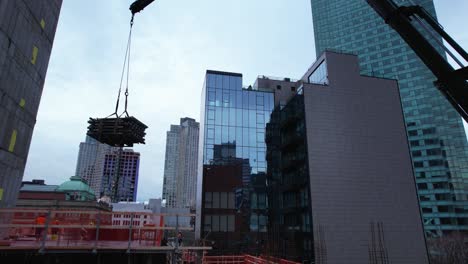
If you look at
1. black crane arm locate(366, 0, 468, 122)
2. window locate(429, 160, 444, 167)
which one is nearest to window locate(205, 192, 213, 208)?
black crane arm locate(366, 0, 468, 122)

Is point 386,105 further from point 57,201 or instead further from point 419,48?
point 57,201

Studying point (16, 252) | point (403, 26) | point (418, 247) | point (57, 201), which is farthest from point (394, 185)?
point (57, 201)

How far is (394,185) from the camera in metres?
37.2

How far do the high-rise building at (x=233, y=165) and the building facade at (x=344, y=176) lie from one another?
8.01 feet

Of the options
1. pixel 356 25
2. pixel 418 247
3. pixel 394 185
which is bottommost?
pixel 418 247

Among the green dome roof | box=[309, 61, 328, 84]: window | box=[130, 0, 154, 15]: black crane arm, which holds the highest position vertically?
box=[309, 61, 328, 84]: window

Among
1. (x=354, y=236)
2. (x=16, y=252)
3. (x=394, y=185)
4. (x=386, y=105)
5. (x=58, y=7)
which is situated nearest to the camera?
(x=16, y=252)

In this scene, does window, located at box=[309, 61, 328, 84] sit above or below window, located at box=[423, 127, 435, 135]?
below

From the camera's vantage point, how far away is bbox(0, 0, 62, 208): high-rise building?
16281 mm

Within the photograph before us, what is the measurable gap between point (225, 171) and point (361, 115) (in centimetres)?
1973

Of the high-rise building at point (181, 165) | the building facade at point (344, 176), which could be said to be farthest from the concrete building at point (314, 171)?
the high-rise building at point (181, 165)

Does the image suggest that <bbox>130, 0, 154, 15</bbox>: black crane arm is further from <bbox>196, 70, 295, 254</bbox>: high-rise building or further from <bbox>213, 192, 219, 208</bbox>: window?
<bbox>213, 192, 219, 208</bbox>: window

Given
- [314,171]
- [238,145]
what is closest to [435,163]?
[314,171]

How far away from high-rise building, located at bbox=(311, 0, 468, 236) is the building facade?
196 ft
